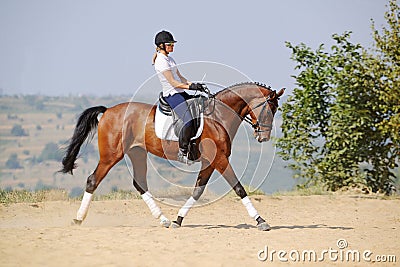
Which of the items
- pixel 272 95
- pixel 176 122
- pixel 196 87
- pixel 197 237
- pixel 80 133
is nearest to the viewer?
pixel 197 237

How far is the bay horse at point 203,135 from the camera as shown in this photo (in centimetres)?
967

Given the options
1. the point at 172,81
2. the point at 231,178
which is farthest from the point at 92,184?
the point at 231,178

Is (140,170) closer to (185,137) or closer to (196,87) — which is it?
(185,137)

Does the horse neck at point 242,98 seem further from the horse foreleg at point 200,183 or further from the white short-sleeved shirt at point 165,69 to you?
the horse foreleg at point 200,183

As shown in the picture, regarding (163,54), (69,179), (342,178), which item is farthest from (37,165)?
(163,54)

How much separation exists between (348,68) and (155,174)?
23.1 ft

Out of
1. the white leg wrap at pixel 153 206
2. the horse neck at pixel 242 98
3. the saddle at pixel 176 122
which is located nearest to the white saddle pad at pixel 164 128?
the saddle at pixel 176 122

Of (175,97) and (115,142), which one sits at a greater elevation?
(175,97)

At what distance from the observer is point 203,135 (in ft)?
31.8

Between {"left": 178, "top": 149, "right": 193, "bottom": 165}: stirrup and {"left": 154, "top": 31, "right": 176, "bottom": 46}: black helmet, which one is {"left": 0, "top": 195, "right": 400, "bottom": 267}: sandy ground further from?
{"left": 154, "top": 31, "right": 176, "bottom": 46}: black helmet

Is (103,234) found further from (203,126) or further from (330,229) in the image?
(330,229)

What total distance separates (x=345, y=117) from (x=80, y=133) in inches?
309

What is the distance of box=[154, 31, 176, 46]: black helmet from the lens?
31.3ft

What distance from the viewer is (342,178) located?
16094 millimetres
